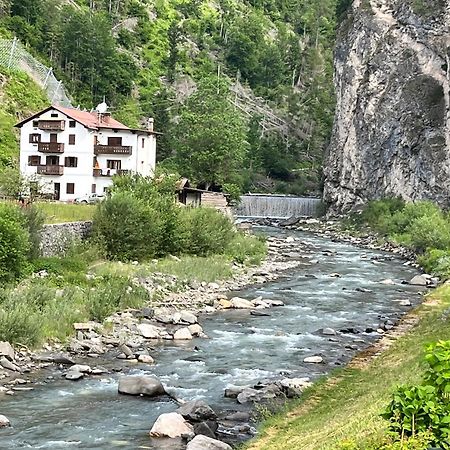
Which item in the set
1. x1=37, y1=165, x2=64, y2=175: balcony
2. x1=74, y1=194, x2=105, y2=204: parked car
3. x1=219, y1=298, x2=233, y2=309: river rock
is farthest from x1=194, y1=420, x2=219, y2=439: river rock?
x1=37, y1=165, x2=64, y2=175: balcony

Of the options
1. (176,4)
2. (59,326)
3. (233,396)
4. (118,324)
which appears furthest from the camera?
(176,4)

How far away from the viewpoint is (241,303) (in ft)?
99.9

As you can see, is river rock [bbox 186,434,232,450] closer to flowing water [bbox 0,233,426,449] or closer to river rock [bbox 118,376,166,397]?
flowing water [bbox 0,233,426,449]

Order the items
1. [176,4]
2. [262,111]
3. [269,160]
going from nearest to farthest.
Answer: [269,160] → [262,111] → [176,4]

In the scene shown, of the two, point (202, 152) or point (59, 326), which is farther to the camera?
point (202, 152)

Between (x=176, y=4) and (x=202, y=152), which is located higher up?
(x=176, y=4)

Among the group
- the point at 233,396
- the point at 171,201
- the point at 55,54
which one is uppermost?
the point at 55,54

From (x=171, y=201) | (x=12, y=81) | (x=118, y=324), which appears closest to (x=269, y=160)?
(x=12, y=81)

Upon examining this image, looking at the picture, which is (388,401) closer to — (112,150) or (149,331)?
(149,331)

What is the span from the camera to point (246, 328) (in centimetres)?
2620

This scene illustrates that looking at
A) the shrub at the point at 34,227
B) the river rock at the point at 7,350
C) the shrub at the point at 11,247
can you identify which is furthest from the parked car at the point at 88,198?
the river rock at the point at 7,350

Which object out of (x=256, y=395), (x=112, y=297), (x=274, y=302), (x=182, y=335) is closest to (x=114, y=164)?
(x=274, y=302)

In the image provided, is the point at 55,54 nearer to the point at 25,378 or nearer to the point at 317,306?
the point at 317,306

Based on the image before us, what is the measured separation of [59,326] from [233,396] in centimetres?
744
